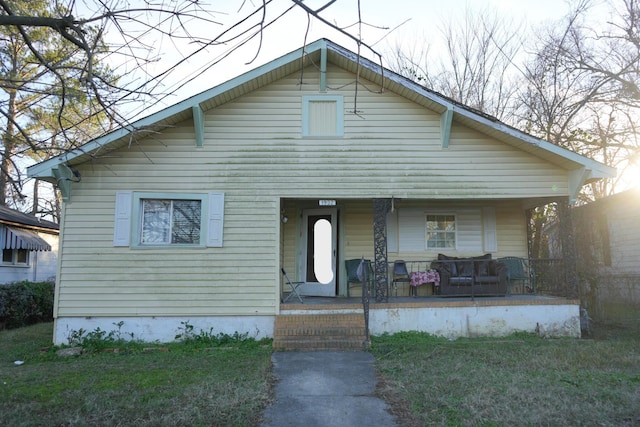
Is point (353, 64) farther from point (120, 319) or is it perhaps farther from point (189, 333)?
point (120, 319)

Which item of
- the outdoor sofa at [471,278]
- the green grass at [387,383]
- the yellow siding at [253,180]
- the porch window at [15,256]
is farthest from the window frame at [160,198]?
the porch window at [15,256]

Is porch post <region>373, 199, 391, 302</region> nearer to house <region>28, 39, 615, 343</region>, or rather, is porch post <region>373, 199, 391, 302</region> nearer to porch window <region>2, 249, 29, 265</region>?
house <region>28, 39, 615, 343</region>

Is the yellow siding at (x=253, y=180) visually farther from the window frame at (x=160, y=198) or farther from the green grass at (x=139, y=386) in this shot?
the green grass at (x=139, y=386)

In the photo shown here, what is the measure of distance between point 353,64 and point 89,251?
646 centimetres

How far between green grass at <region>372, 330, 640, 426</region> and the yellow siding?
118 inches

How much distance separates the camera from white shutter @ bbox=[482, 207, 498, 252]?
36.9 ft

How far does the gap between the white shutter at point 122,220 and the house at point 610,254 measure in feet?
35.1

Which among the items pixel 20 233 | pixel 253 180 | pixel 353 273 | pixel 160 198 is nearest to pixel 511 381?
pixel 353 273

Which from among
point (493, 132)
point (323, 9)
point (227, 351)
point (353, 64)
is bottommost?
point (227, 351)

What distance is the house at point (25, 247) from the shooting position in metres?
13.9

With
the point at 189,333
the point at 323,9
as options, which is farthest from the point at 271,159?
the point at 323,9

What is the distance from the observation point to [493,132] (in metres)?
9.48

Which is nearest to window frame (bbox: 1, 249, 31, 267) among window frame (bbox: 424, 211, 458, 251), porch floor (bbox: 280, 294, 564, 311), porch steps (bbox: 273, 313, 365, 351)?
porch floor (bbox: 280, 294, 564, 311)

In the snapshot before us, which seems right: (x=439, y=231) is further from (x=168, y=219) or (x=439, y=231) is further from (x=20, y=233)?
(x=20, y=233)
